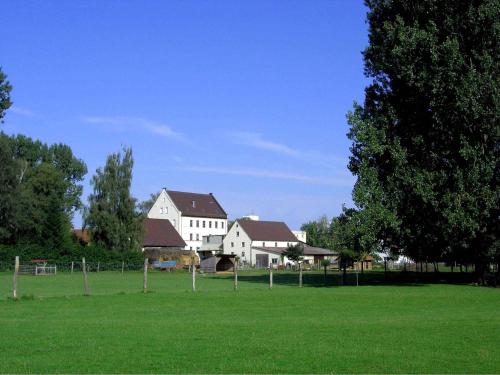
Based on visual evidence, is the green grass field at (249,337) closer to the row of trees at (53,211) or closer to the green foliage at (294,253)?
the row of trees at (53,211)

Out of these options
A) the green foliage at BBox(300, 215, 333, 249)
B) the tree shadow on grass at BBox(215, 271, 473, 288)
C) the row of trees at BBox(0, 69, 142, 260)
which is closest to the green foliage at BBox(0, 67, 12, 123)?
the row of trees at BBox(0, 69, 142, 260)

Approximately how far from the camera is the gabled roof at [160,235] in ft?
338

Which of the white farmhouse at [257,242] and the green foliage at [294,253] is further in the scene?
the white farmhouse at [257,242]

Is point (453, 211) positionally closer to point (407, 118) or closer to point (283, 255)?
point (407, 118)

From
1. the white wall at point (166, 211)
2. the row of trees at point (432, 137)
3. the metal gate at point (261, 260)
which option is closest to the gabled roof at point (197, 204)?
the white wall at point (166, 211)

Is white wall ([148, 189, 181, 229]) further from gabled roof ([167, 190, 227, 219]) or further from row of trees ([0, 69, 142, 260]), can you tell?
row of trees ([0, 69, 142, 260])

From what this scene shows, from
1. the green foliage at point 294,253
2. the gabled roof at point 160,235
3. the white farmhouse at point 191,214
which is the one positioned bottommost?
the green foliage at point 294,253

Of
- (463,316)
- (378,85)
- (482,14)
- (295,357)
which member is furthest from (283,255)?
(295,357)

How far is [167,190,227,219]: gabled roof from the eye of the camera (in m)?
126

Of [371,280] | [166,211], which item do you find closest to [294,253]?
[166,211]

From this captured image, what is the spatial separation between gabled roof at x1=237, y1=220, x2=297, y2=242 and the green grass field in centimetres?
9007

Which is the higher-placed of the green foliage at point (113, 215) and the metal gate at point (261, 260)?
the green foliage at point (113, 215)

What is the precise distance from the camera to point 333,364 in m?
11.4

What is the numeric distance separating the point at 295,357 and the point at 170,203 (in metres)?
115
